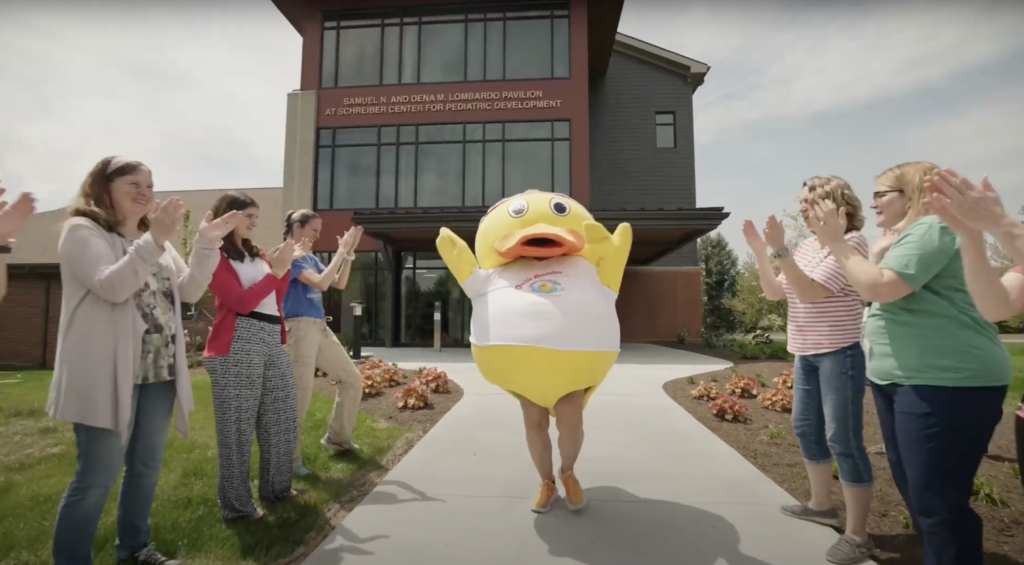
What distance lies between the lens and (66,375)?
7.41ft

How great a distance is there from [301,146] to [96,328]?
1669cm

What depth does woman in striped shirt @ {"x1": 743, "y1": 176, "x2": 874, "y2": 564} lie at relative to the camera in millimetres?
2801

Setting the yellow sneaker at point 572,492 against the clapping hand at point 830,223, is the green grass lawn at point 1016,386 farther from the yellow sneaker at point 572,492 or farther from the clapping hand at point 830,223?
the yellow sneaker at point 572,492

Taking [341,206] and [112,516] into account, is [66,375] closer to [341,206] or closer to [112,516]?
[112,516]

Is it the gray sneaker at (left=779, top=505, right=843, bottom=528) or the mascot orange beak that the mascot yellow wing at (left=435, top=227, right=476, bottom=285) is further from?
the gray sneaker at (left=779, top=505, right=843, bottom=528)

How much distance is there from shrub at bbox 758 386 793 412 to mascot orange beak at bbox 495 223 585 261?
4673 millimetres

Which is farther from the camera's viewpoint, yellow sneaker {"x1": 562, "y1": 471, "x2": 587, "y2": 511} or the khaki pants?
the khaki pants

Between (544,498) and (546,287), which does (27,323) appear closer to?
(544,498)

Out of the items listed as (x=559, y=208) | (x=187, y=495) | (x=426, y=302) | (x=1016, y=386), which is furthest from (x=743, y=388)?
(x=426, y=302)

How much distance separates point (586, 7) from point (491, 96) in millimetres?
3873

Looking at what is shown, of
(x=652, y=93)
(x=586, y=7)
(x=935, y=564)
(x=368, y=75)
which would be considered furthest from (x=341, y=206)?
(x=935, y=564)

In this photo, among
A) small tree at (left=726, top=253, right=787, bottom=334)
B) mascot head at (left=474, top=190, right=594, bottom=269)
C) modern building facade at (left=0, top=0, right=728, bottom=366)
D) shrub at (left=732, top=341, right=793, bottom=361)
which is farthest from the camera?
small tree at (left=726, top=253, right=787, bottom=334)

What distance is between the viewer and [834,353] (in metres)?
2.87

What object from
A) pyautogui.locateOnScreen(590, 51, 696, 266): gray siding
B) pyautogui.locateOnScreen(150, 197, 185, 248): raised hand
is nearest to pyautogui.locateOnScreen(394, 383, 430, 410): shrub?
pyautogui.locateOnScreen(150, 197, 185, 248): raised hand
